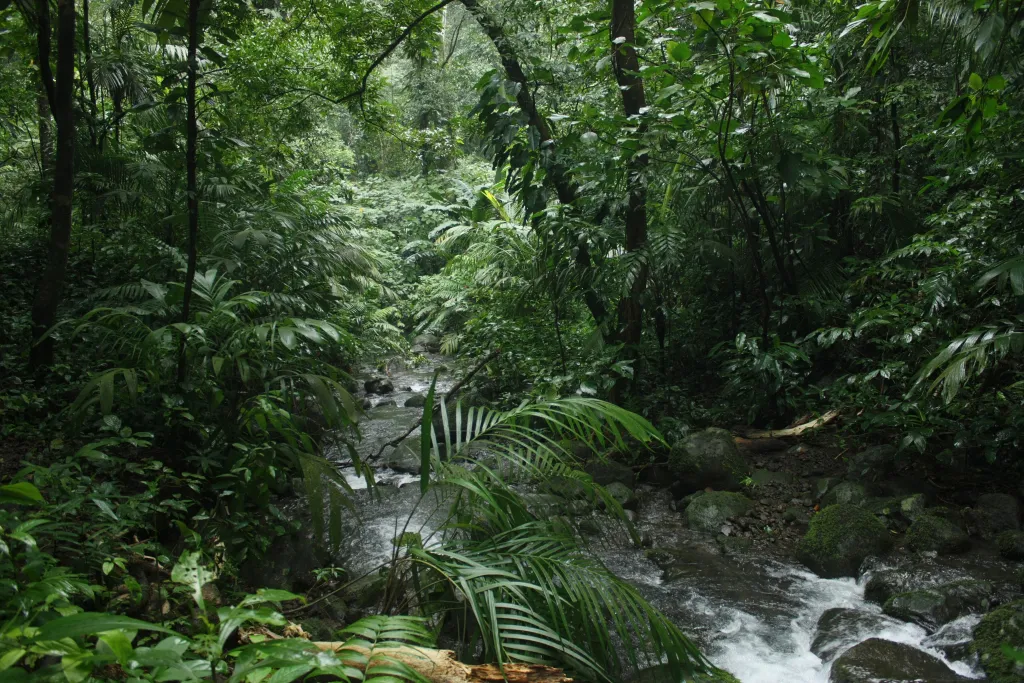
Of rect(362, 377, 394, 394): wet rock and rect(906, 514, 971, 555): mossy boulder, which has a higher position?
rect(362, 377, 394, 394): wet rock

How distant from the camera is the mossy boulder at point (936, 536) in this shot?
162 inches

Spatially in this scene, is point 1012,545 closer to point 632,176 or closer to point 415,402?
point 632,176

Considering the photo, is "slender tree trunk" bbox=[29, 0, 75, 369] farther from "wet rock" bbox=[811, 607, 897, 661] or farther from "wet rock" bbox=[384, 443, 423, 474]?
"wet rock" bbox=[811, 607, 897, 661]

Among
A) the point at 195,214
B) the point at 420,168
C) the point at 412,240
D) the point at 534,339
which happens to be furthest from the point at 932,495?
the point at 420,168

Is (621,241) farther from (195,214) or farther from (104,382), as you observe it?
(104,382)

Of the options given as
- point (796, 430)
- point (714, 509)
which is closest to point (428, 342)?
point (796, 430)

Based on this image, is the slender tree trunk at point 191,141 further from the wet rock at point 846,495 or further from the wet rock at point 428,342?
the wet rock at point 428,342

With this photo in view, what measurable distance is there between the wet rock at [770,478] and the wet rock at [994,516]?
4.08 feet

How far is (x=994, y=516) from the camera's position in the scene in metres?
4.30

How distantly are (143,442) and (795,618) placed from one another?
11.6 feet

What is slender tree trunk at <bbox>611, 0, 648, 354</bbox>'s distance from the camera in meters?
5.86

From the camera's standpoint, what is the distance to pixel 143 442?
3127 millimetres

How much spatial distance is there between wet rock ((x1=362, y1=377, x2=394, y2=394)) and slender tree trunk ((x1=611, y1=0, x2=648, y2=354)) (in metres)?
4.46

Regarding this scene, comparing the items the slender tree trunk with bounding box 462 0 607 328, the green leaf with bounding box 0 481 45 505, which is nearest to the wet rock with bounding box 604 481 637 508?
the slender tree trunk with bounding box 462 0 607 328
